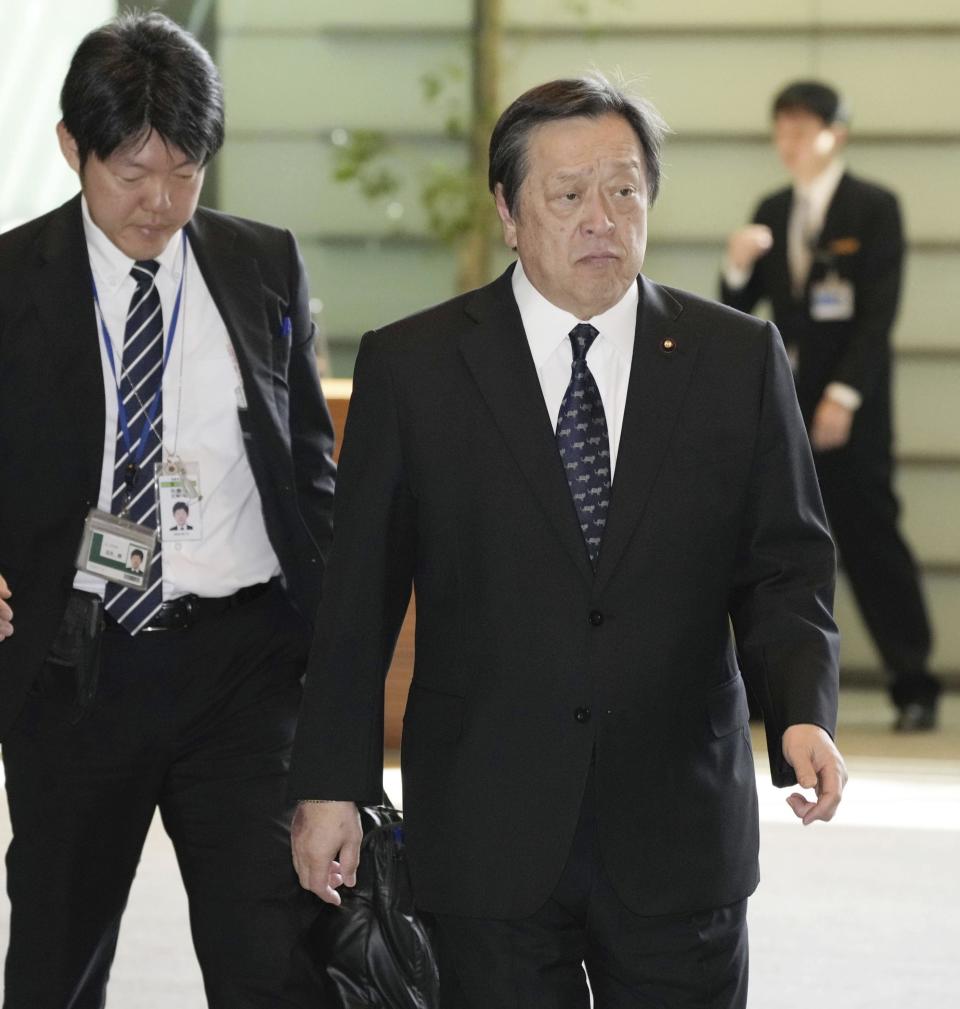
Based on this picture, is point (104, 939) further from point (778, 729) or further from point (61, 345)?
point (778, 729)

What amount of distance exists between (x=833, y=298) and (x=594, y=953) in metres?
4.57

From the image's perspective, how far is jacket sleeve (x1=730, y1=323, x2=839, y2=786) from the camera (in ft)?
7.44

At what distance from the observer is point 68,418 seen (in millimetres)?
2777

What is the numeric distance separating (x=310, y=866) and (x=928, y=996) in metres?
2.11

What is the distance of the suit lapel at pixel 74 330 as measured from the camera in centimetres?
278

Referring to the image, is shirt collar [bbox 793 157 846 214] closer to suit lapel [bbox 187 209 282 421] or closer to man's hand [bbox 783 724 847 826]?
suit lapel [bbox 187 209 282 421]

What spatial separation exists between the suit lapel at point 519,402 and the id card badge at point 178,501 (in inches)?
23.8

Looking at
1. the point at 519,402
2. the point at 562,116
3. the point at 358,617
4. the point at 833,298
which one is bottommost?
the point at 358,617

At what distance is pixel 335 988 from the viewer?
284cm

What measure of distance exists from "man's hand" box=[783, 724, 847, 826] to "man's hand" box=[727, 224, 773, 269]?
15.2 ft

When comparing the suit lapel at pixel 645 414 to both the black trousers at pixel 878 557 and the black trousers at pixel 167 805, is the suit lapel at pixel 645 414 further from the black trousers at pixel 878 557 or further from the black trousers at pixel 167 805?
the black trousers at pixel 878 557

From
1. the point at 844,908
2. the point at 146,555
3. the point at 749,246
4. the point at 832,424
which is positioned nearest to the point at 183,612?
the point at 146,555

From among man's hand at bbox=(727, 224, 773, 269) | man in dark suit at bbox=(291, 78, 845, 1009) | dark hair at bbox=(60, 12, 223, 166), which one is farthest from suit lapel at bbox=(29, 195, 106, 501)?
man's hand at bbox=(727, 224, 773, 269)

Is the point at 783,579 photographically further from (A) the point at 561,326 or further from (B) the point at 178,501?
(B) the point at 178,501
